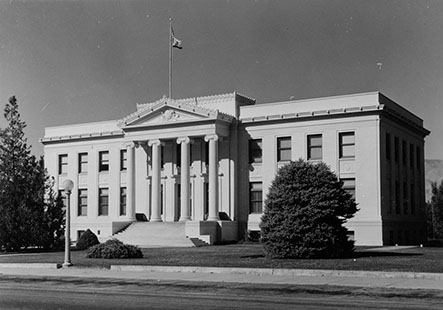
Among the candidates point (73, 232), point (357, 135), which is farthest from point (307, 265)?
point (73, 232)

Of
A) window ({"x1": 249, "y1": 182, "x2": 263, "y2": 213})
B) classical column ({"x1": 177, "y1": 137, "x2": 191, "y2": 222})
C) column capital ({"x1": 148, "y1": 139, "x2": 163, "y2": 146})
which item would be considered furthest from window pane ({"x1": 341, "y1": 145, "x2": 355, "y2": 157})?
column capital ({"x1": 148, "y1": 139, "x2": 163, "y2": 146})

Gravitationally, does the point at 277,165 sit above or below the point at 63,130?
below

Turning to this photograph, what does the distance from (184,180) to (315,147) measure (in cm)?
1005

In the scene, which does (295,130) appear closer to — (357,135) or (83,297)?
(357,135)

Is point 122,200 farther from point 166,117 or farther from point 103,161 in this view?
point 166,117

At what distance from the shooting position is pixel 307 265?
23.8 m

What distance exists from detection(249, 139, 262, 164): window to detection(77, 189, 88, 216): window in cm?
1699

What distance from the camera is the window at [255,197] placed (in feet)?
165

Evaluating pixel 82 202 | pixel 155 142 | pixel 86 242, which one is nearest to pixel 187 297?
pixel 86 242

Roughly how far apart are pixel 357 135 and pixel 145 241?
54.6 ft

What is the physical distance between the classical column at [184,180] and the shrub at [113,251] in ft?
60.9

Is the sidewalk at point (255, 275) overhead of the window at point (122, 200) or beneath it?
beneath

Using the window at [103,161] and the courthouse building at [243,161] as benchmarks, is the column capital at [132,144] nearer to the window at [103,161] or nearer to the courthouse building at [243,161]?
the courthouse building at [243,161]

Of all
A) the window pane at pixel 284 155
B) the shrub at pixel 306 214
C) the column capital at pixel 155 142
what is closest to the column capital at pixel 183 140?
the column capital at pixel 155 142
